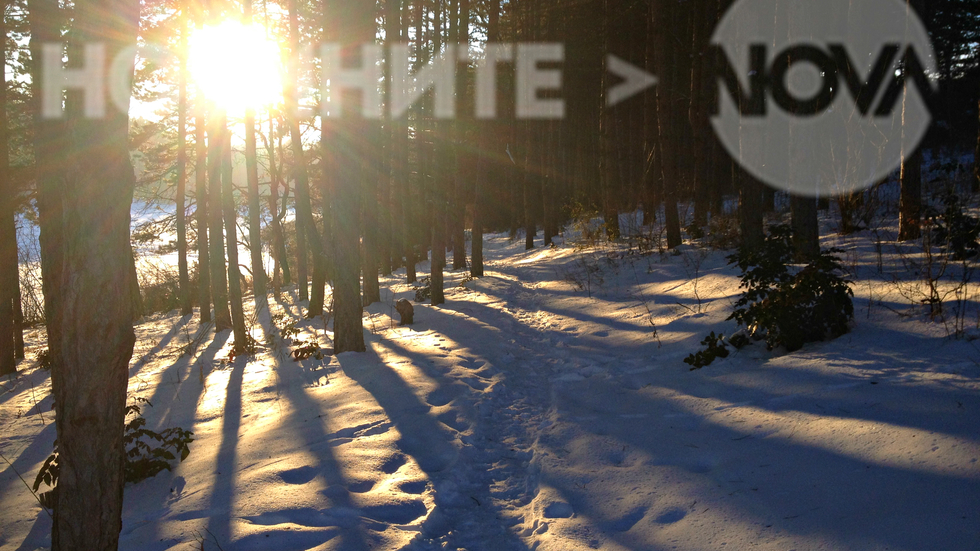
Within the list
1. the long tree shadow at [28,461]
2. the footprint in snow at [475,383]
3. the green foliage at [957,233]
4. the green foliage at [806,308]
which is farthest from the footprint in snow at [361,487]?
the green foliage at [957,233]

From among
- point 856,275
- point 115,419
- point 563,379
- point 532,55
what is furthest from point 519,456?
point 532,55

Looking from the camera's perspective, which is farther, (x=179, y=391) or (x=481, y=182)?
(x=481, y=182)

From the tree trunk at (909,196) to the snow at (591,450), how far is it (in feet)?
5.17

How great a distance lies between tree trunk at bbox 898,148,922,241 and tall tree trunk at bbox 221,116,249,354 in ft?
36.6

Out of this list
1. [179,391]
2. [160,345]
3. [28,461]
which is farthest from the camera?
[160,345]

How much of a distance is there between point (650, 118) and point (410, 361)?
40.3ft

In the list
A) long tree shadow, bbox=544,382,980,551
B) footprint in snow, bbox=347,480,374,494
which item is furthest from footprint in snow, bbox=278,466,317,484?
long tree shadow, bbox=544,382,980,551

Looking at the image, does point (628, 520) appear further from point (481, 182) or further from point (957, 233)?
point (481, 182)

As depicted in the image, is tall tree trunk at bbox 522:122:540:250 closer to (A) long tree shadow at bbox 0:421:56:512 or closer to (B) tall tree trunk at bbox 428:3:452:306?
(B) tall tree trunk at bbox 428:3:452:306

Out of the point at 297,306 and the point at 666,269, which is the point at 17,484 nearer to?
the point at 666,269

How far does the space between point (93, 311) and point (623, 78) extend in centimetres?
2229

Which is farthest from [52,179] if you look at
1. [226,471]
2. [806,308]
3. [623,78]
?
[623,78]

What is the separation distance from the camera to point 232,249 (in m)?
15.6

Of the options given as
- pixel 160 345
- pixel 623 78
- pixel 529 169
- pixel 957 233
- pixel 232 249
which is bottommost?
pixel 160 345
